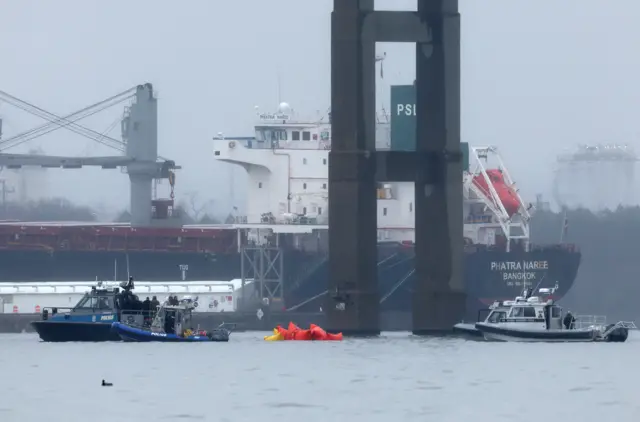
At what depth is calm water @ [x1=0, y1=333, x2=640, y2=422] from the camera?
125 feet

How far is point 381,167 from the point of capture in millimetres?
73250

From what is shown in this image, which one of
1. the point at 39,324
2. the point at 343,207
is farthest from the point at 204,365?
the point at 343,207

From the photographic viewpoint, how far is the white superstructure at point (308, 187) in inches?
3821

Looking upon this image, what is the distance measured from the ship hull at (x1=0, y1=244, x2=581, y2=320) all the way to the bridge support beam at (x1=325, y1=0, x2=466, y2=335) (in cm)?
2325

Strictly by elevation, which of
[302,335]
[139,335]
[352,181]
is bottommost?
[302,335]

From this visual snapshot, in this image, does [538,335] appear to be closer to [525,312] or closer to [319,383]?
[525,312]

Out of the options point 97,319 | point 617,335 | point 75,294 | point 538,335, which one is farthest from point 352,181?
point 75,294

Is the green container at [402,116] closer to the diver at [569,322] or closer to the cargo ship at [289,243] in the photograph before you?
the cargo ship at [289,243]

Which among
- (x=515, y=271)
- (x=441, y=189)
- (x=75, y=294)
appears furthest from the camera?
(x=515, y=271)

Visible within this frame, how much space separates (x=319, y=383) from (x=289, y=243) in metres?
52.6

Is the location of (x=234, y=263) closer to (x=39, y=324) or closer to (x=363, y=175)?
(x=363, y=175)

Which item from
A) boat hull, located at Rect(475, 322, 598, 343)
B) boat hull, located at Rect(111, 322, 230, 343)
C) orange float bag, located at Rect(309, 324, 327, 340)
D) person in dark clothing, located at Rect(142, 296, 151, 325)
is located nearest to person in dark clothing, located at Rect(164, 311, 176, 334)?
boat hull, located at Rect(111, 322, 230, 343)

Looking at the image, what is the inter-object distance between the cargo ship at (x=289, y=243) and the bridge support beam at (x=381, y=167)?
75.8 feet

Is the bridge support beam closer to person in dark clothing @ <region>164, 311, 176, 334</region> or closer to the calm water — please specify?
the calm water
